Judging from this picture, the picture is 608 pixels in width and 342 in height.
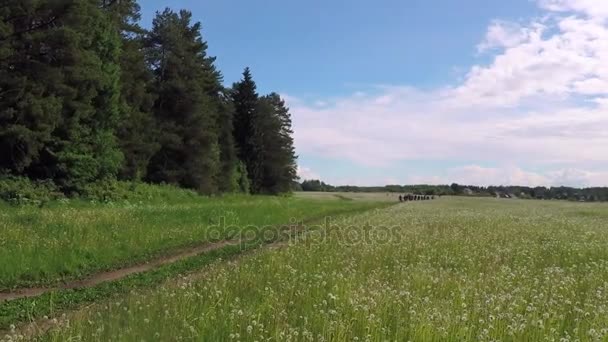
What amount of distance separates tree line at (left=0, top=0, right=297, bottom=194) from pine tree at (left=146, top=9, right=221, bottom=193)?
12cm

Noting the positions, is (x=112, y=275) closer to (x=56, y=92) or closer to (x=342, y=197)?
(x=56, y=92)

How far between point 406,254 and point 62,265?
8.87 metres

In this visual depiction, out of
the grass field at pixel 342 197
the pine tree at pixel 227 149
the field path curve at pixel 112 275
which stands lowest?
the field path curve at pixel 112 275

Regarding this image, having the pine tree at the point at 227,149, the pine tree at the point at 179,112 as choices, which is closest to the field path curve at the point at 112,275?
the pine tree at the point at 179,112

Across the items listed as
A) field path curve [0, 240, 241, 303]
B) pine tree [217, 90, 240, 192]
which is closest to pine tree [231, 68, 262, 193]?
pine tree [217, 90, 240, 192]

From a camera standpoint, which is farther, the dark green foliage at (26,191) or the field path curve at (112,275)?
the dark green foliage at (26,191)

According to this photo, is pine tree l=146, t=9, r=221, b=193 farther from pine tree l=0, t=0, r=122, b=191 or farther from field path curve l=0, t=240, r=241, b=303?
field path curve l=0, t=240, r=241, b=303

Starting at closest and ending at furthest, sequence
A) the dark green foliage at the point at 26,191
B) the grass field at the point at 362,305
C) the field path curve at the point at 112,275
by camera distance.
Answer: the grass field at the point at 362,305, the field path curve at the point at 112,275, the dark green foliage at the point at 26,191

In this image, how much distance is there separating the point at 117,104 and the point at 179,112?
18370mm

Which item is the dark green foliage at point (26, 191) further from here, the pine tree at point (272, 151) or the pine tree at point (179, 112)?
the pine tree at point (272, 151)

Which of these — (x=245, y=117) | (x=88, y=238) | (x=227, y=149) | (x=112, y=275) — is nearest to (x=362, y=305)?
(x=112, y=275)

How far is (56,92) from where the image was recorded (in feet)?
105

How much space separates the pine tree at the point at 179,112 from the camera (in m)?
→ 55.7

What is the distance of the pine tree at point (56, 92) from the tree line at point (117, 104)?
2.6 inches
